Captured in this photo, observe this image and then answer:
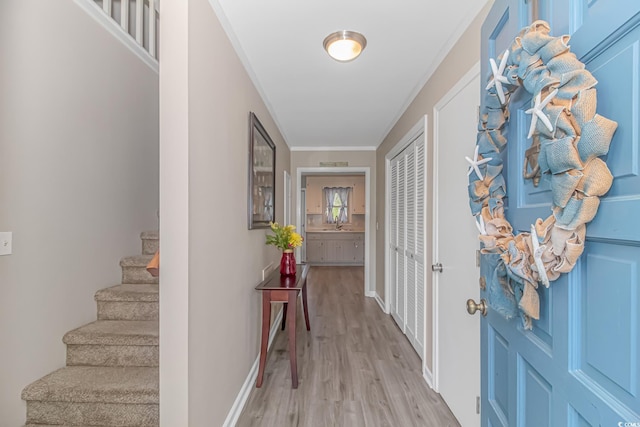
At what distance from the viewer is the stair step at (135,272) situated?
2.27m

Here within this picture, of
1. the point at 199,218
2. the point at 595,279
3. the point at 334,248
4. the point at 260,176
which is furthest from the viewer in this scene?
the point at 334,248

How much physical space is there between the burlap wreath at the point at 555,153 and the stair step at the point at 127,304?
2.15 metres

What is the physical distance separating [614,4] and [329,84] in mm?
2150

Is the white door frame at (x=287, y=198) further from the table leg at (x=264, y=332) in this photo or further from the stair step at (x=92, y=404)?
the stair step at (x=92, y=404)

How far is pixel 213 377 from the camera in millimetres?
1473

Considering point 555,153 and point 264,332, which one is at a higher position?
point 555,153

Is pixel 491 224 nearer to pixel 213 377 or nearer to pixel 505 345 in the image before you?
pixel 505 345

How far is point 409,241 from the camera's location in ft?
9.54

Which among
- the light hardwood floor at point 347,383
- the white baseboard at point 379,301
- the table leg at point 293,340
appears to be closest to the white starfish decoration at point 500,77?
the table leg at point 293,340

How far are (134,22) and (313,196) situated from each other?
19.4 ft

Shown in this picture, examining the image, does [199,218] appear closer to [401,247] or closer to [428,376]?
[428,376]

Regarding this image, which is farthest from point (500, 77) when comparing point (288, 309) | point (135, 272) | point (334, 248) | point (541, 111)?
Result: point (334, 248)

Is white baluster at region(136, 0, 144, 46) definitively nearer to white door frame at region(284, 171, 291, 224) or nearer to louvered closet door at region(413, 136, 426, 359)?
white door frame at region(284, 171, 291, 224)

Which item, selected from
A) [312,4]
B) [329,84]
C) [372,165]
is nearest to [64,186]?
[312,4]
